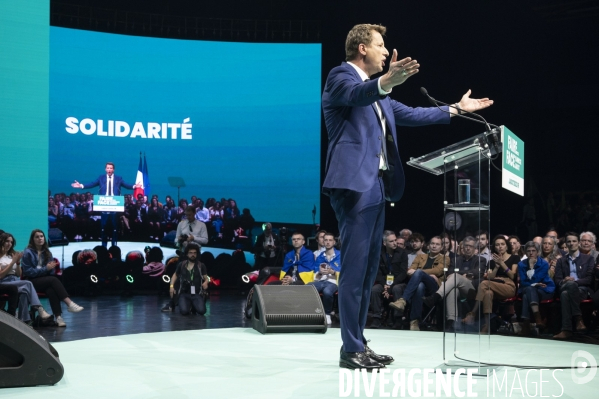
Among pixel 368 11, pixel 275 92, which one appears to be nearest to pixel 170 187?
pixel 275 92

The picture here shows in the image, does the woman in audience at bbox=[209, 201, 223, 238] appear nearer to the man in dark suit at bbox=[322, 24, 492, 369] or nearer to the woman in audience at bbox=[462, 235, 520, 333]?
the woman in audience at bbox=[462, 235, 520, 333]

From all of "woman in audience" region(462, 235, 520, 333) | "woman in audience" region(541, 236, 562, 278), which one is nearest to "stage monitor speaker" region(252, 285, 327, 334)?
"woman in audience" region(462, 235, 520, 333)

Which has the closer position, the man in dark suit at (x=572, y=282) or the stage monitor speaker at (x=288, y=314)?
the stage monitor speaker at (x=288, y=314)

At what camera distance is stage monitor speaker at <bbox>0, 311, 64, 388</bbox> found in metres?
2.58

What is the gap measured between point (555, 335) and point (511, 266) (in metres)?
0.94

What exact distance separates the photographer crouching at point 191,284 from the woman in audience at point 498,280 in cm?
318

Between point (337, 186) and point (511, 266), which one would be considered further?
point (511, 266)

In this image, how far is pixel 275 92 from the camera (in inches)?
428

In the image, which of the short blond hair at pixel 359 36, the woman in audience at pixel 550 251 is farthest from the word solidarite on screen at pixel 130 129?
the short blond hair at pixel 359 36

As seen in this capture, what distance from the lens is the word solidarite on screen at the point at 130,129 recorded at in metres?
10.1

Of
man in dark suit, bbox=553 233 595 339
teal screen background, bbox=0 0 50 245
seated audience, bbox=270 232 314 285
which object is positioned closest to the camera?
man in dark suit, bbox=553 233 595 339

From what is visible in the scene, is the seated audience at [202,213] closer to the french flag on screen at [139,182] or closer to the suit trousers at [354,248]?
the french flag on screen at [139,182]

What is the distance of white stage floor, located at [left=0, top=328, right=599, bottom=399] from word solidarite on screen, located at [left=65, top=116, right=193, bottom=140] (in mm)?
6395

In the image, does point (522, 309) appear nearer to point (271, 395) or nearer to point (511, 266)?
point (511, 266)
